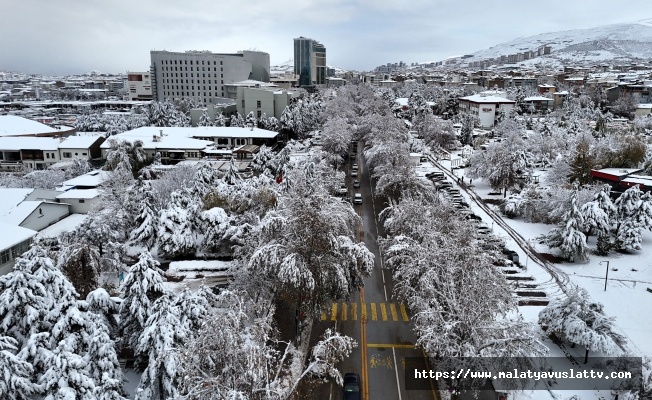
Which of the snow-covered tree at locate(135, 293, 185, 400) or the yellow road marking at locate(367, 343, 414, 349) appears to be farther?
the yellow road marking at locate(367, 343, 414, 349)

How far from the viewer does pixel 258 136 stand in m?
62.5

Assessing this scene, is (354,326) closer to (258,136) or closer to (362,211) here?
(362,211)

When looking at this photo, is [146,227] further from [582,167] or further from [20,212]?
[582,167]

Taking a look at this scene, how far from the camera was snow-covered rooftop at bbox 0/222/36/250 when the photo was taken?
24.2m

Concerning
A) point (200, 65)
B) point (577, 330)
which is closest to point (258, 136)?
point (577, 330)

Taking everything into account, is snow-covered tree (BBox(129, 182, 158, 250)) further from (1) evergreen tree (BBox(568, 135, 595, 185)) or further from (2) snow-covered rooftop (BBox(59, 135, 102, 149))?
(1) evergreen tree (BBox(568, 135, 595, 185))

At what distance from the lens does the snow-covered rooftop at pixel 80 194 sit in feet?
119

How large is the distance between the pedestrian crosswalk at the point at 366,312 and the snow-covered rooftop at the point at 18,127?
68.8m

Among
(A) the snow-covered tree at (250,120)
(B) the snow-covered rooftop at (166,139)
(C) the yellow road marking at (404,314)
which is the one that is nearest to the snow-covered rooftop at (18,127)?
(B) the snow-covered rooftop at (166,139)

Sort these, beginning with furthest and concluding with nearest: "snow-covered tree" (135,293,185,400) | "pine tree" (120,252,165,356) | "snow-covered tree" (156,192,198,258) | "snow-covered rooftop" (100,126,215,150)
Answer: "snow-covered rooftop" (100,126,215,150), "snow-covered tree" (156,192,198,258), "pine tree" (120,252,165,356), "snow-covered tree" (135,293,185,400)

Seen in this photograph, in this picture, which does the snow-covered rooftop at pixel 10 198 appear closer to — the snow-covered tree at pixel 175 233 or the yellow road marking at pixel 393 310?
the snow-covered tree at pixel 175 233

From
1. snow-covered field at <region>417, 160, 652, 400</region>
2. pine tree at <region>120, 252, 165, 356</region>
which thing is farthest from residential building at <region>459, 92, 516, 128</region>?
pine tree at <region>120, 252, 165, 356</region>

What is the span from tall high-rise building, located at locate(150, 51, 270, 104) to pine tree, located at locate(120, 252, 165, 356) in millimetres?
101665

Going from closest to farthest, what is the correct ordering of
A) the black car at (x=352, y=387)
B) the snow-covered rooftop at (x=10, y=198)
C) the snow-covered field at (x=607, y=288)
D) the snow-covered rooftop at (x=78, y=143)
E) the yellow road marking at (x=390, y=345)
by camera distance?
1. the black car at (x=352, y=387)
2. the snow-covered field at (x=607, y=288)
3. the yellow road marking at (x=390, y=345)
4. the snow-covered rooftop at (x=10, y=198)
5. the snow-covered rooftop at (x=78, y=143)
